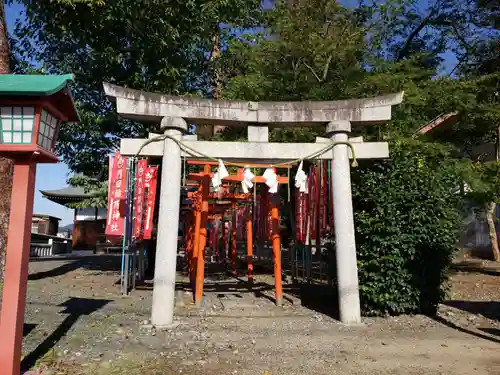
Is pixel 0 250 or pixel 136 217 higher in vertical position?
pixel 136 217

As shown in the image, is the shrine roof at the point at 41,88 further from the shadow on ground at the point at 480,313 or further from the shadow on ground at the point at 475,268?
the shadow on ground at the point at 475,268

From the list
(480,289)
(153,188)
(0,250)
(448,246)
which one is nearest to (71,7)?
(153,188)

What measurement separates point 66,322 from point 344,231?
5098 millimetres

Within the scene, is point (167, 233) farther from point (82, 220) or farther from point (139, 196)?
point (82, 220)

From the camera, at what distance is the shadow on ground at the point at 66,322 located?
5179mm

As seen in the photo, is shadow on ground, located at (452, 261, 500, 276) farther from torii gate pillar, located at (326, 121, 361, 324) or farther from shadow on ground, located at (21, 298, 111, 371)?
shadow on ground, located at (21, 298, 111, 371)

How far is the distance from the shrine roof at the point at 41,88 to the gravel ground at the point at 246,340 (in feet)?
10.3

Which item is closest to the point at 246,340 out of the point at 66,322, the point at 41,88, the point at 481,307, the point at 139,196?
the point at 66,322

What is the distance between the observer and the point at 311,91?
11.4m

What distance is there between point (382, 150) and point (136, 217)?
589 cm

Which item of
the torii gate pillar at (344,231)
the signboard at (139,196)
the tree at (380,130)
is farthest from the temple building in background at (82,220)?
the torii gate pillar at (344,231)

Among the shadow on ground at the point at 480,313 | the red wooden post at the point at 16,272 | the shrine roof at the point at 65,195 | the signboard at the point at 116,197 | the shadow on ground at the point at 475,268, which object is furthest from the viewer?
the shrine roof at the point at 65,195

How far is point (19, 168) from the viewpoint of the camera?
448 cm

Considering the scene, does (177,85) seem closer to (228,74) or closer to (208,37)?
(208,37)
